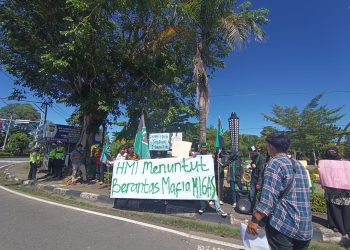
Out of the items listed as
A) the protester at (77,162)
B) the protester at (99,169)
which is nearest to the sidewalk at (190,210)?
the protester at (99,169)

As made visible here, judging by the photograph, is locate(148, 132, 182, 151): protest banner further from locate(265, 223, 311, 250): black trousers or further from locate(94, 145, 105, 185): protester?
locate(265, 223, 311, 250): black trousers

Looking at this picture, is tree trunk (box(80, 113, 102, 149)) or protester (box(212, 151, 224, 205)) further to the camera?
tree trunk (box(80, 113, 102, 149))

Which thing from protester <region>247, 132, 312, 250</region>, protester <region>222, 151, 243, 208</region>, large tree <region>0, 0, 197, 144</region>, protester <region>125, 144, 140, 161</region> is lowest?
protester <region>247, 132, 312, 250</region>

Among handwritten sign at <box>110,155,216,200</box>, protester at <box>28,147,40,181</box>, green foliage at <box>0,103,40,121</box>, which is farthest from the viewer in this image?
green foliage at <box>0,103,40,121</box>

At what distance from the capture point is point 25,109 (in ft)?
254

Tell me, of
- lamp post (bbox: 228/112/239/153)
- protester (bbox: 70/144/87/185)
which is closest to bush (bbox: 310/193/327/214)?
lamp post (bbox: 228/112/239/153)

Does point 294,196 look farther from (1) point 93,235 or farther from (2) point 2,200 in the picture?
(2) point 2,200

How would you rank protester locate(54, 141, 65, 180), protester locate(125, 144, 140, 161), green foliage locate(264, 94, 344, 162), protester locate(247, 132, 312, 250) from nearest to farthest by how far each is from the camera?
1. protester locate(247, 132, 312, 250)
2. protester locate(125, 144, 140, 161)
3. protester locate(54, 141, 65, 180)
4. green foliage locate(264, 94, 344, 162)

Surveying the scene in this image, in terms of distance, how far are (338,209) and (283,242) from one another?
163 inches

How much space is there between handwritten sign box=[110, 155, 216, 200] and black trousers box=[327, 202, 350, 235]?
2.47 metres

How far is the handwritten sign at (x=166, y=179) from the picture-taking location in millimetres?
7121

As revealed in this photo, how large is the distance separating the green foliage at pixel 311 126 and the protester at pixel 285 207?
1337 inches

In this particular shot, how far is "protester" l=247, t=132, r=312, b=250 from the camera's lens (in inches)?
108

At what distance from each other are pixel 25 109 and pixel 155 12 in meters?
74.5
